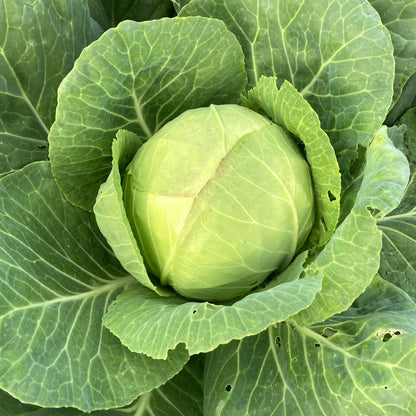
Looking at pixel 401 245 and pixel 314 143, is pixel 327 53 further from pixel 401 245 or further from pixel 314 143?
pixel 401 245

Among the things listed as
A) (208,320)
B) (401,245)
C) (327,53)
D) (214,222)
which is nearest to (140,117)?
(214,222)

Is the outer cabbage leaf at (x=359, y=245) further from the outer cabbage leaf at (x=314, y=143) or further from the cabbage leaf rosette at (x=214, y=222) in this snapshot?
the outer cabbage leaf at (x=314, y=143)

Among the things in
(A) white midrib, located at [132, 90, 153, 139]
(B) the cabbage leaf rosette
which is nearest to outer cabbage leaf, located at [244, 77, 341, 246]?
(B) the cabbage leaf rosette

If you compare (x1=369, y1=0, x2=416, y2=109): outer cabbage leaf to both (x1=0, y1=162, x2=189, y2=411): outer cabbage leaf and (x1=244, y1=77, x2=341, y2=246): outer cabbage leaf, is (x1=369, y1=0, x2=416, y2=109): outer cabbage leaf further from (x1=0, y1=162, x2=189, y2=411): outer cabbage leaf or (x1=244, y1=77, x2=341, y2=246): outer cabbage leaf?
(x1=0, y1=162, x2=189, y2=411): outer cabbage leaf

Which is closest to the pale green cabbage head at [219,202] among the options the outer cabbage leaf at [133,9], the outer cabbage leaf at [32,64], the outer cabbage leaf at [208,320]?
the outer cabbage leaf at [208,320]

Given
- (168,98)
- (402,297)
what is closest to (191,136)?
(168,98)

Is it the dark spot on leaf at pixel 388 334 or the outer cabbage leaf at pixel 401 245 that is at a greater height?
the dark spot on leaf at pixel 388 334

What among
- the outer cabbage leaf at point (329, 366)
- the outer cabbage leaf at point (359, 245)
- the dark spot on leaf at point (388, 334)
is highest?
the outer cabbage leaf at point (359, 245)

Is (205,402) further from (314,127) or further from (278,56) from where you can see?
(278,56)
